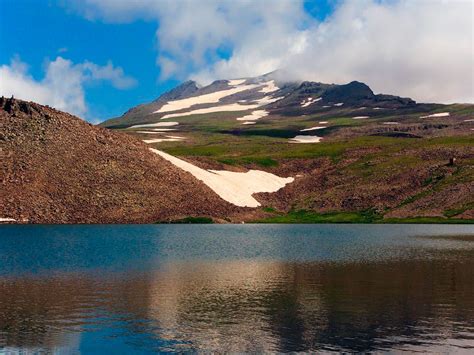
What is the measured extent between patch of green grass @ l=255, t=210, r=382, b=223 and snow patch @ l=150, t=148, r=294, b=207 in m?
7.62

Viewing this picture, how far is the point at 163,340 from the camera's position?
1112 inches

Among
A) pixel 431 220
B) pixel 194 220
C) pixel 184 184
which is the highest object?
pixel 184 184

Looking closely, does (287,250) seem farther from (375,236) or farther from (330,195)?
(330,195)

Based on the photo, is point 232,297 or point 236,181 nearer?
point 232,297

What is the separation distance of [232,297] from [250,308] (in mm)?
3796

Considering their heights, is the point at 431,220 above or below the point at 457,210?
below

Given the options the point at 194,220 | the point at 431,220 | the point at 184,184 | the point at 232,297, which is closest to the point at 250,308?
the point at 232,297

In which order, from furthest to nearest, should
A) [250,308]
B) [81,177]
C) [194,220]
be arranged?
1. [194,220]
2. [81,177]
3. [250,308]

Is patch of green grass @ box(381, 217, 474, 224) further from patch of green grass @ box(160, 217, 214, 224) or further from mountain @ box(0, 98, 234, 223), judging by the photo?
patch of green grass @ box(160, 217, 214, 224)

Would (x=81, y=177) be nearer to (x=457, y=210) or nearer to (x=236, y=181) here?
(x=236, y=181)

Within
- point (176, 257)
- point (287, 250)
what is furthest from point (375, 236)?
point (176, 257)

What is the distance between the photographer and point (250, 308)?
35875mm

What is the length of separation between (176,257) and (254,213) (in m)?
70.6

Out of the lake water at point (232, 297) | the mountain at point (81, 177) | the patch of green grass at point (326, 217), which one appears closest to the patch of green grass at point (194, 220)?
the mountain at point (81, 177)
